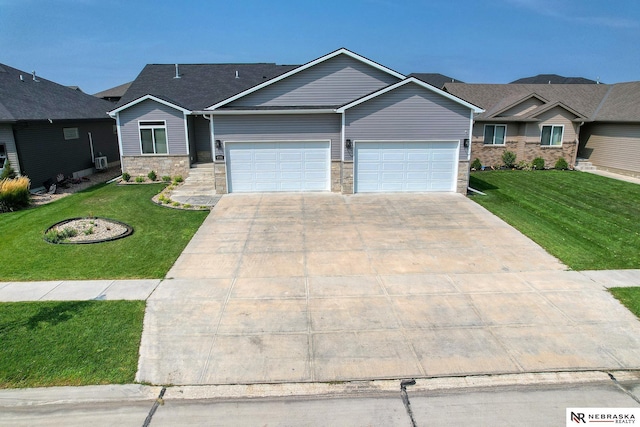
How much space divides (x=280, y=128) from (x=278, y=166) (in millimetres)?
1625

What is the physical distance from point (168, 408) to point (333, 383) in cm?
236

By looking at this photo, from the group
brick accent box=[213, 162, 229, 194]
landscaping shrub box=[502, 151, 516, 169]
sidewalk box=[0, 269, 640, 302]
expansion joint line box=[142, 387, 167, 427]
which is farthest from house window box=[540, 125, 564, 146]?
expansion joint line box=[142, 387, 167, 427]

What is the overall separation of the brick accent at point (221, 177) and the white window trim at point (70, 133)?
9610mm

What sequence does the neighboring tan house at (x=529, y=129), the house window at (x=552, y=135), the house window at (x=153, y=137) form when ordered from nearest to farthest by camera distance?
the house window at (x=153, y=137)
the neighboring tan house at (x=529, y=129)
the house window at (x=552, y=135)

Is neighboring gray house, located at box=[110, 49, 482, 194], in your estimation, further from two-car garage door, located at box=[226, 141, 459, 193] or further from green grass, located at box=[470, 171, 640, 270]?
green grass, located at box=[470, 171, 640, 270]

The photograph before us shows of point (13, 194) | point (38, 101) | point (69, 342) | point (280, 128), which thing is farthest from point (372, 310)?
point (38, 101)

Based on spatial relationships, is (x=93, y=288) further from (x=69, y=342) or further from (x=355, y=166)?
(x=355, y=166)

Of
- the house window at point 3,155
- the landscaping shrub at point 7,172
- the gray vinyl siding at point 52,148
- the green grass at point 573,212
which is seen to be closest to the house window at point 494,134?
the green grass at point 573,212

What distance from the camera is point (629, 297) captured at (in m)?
8.85

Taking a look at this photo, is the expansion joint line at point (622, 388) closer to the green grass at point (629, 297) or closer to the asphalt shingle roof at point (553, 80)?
the green grass at point (629, 297)

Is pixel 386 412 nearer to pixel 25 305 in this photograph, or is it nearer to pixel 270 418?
pixel 270 418

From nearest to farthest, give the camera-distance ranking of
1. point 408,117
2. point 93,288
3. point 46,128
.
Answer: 1. point 93,288
2. point 408,117
3. point 46,128

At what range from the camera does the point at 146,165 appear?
865 inches

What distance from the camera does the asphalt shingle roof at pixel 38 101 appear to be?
1834 centimetres
